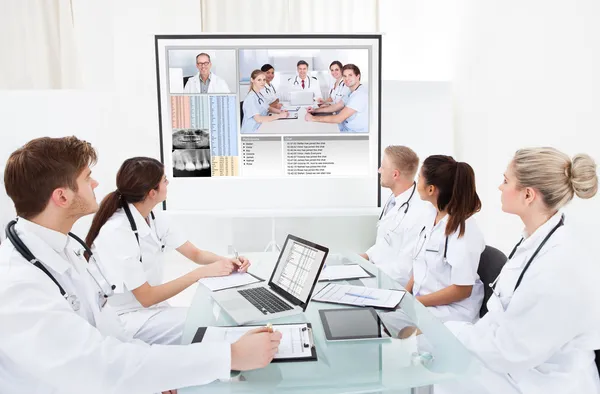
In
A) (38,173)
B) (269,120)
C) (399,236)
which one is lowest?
(399,236)

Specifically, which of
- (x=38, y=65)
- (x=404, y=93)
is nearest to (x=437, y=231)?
(x=404, y=93)

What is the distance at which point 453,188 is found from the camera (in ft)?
7.17

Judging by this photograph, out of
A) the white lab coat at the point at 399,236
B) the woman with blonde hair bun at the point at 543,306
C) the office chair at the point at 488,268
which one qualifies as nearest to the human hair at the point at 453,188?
the office chair at the point at 488,268

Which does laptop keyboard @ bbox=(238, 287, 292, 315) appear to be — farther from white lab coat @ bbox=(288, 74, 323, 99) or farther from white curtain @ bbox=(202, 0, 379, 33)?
white curtain @ bbox=(202, 0, 379, 33)

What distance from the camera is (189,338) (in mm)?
1442

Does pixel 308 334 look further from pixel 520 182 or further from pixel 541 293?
pixel 520 182

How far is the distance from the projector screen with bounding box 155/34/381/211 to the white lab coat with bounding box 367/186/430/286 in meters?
0.99

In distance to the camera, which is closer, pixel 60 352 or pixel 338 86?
pixel 60 352

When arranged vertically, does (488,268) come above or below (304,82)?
below

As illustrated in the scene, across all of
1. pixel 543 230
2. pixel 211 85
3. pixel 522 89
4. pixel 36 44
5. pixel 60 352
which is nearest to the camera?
pixel 60 352

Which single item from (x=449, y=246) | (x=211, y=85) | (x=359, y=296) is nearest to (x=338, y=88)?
(x=211, y=85)

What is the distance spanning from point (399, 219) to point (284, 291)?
1.23 metres

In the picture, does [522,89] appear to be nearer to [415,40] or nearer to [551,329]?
[415,40]

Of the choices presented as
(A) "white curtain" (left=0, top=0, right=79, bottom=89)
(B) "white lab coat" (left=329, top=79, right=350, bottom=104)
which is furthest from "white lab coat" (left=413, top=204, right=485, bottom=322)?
(A) "white curtain" (left=0, top=0, right=79, bottom=89)
